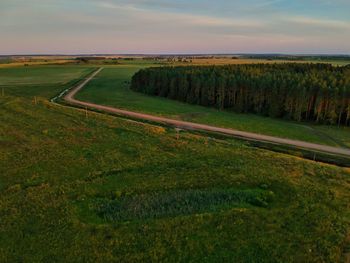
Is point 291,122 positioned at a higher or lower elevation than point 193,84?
lower

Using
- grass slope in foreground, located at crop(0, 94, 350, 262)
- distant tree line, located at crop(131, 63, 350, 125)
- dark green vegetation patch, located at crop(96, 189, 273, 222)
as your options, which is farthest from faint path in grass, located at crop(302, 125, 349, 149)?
dark green vegetation patch, located at crop(96, 189, 273, 222)

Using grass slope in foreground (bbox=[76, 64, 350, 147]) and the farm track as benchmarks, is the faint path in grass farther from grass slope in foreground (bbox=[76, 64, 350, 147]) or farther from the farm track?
the farm track

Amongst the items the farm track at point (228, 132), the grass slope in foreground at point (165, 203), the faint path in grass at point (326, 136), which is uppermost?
the grass slope in foreground at point (165, 203)

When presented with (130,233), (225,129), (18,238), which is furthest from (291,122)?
(18,238)

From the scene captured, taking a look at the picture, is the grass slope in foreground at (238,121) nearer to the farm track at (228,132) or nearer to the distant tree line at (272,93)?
the farm track at (228,132)

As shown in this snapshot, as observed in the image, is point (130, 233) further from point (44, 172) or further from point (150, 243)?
point (44, 172)

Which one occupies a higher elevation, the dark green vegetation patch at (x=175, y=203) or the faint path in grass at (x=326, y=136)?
the dark green vegetation patch at (x=175, y=203)

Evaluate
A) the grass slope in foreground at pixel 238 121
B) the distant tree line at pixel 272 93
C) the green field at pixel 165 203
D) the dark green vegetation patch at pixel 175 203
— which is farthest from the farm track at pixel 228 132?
the dark green vegetation patch at pixel 175 203

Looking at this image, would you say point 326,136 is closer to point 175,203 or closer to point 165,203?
point 175,203
